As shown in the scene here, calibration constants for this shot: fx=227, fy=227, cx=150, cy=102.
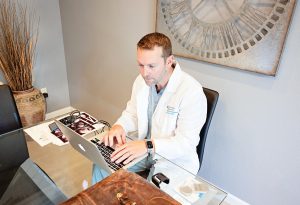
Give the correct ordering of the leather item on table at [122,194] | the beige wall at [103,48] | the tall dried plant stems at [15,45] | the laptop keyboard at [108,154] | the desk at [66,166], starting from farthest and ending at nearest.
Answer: the tall dried plant stems at [15,45]
the beige wall at [103,48]
the desk at [66,166]
the laptop keyboard at [108,154]
the leather item on table at [122,194]

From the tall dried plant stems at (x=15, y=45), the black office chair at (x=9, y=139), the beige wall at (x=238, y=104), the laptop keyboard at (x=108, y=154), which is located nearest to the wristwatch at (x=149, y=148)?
the laptop keyboard at (x=108, y=154)

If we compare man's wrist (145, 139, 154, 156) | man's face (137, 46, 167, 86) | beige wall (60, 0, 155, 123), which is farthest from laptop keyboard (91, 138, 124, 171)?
beige wall (60, 0, 155, 123)

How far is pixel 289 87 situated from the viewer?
1287 millimetres

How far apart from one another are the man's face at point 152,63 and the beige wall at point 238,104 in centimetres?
49

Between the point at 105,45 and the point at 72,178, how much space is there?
1.41 metres

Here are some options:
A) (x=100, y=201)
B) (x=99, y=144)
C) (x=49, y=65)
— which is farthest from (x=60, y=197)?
(x=49, y=65)

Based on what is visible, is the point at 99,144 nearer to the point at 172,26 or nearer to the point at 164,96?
the point at 164,96

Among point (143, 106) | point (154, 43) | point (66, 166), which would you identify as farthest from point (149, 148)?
point (66, 166)

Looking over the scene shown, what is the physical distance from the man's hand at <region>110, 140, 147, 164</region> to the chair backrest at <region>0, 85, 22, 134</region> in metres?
0.81

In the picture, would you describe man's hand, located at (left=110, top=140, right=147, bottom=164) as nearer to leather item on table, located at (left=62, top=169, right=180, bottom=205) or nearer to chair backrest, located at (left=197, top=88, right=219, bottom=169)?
leather item on table, located at (left=62, top=169, right=180, bottom=205)

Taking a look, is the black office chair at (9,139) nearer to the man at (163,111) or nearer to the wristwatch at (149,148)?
the man at (163,111)

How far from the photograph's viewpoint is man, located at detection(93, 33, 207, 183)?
47.3 inches

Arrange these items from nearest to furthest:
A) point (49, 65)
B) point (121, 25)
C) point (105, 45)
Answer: point (121, 25) < point (105, 45) < point (49, 65)

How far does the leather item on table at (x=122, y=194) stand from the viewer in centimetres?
76
